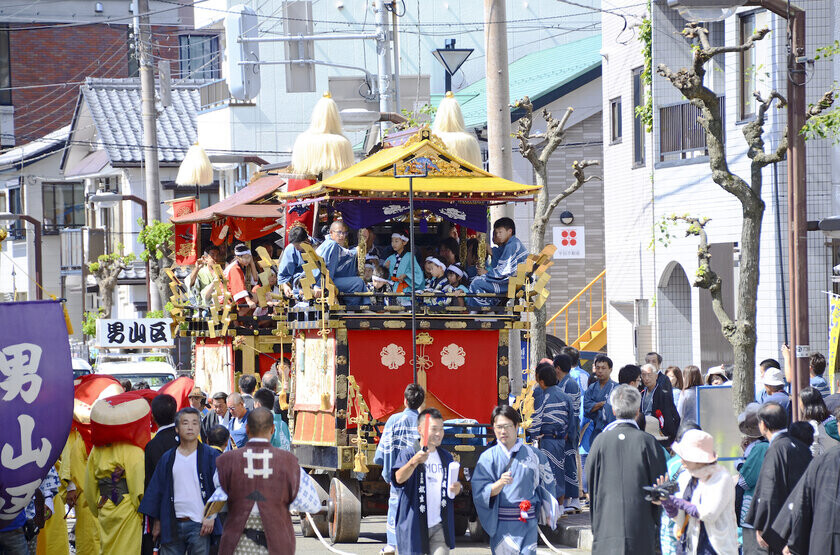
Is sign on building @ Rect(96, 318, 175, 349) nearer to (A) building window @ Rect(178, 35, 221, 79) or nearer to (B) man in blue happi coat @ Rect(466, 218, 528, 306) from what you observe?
(B) man in blue happi coat @ Rect(466, 218, 528, 306)

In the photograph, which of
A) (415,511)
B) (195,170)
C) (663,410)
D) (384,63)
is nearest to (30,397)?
(415,511)

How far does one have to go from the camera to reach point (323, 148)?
16500 mm

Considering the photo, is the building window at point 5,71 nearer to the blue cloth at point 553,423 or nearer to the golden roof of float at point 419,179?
the golden roof of float at point 419,179

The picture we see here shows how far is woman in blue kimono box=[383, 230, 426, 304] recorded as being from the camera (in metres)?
14.1

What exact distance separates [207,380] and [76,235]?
32574mm

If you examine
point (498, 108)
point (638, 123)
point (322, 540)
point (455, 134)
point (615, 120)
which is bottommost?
point (322, 540)

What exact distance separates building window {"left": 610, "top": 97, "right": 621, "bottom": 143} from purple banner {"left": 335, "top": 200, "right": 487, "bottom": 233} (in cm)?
1121

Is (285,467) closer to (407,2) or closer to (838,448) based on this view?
(838,448)

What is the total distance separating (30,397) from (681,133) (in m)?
14.7

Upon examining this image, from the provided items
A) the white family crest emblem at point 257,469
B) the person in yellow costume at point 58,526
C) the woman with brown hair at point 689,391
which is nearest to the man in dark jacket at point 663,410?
the woman with brown hair at point 689,391

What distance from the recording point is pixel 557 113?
102ft

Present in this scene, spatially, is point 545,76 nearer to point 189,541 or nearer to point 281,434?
point 281,434

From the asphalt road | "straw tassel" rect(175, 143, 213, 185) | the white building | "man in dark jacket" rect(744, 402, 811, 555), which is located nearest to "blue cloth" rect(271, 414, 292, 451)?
the asphalt road

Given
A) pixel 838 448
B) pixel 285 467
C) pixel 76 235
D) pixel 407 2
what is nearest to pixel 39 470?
pixel 285 467
